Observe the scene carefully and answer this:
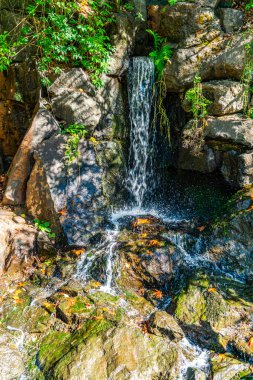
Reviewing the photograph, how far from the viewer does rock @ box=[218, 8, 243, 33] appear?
661cm

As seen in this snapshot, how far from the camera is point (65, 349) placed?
11.9 ft

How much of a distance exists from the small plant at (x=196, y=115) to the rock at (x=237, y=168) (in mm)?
708

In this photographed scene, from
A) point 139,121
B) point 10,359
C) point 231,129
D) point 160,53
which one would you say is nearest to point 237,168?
point 231,129

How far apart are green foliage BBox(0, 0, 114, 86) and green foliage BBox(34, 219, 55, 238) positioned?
3160mm

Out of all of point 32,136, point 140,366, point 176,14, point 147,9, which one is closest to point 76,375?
point 140,366

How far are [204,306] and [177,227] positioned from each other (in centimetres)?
192

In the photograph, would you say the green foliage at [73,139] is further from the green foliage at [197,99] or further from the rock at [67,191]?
the green foliage at [197,99]

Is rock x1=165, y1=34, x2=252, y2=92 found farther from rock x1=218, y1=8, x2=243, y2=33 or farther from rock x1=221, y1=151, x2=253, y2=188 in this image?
rock x1=221, y1=151, x2=253, y2=188

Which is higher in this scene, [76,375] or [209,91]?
[209,91]

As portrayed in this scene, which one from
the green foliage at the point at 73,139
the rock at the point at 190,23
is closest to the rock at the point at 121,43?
the rock at the point at 190,23

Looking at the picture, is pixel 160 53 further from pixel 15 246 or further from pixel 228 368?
pixel 228 368

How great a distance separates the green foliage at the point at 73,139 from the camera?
595 centimetres

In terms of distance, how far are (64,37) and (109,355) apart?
238 inches

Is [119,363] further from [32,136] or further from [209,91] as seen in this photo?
[209,91]
